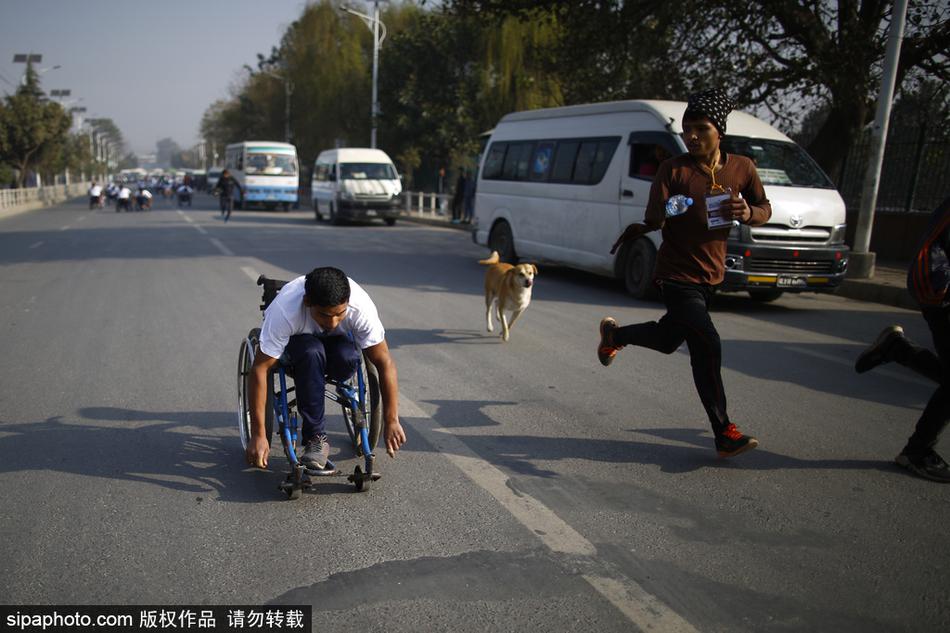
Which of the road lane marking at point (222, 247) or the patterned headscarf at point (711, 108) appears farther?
the road lane marking at point (222, 247)

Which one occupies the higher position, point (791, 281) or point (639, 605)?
point (791, 281)

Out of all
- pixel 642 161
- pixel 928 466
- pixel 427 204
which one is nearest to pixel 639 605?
pixel 928 466

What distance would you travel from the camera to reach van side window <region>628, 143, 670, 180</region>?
10906 mm

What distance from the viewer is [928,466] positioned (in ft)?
14.3

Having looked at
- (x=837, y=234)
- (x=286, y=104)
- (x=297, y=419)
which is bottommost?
(x=297, y=419)

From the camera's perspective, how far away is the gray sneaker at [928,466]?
427cm

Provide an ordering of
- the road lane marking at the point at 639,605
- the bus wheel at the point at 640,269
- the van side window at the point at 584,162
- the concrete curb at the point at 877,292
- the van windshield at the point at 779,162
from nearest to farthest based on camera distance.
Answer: the road lane marking at the point at 639,605, the van windshield at the point at 779,162, the bus wheel at the point at 640,269, the concrete curb at the point at 877,292, the van side window at the point at 584,162

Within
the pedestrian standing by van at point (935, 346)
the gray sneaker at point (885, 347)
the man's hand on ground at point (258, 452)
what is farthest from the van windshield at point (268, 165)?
the pedestrian standing by van at point (935, 346)

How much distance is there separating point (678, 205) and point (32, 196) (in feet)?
157

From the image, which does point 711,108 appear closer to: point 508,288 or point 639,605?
point 639,605

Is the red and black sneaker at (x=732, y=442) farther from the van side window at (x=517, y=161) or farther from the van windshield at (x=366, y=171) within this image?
the van windshield at (x=366, y=171)

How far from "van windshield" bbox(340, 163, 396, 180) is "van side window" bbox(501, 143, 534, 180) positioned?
13747mm

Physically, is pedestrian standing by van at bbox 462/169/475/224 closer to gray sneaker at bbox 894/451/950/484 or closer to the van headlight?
the van headlight

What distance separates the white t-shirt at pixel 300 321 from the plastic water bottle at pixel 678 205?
1649 millimetres
